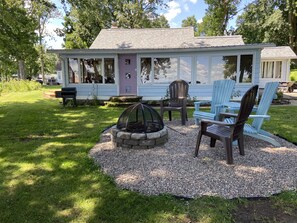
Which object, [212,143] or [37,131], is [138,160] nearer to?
[212,143]

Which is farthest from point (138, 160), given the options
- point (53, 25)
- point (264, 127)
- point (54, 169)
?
point (53, 25)

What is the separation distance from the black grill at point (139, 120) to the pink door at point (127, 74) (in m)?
7.17

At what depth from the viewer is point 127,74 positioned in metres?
11.9

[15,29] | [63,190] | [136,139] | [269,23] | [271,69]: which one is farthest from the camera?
[269,23]

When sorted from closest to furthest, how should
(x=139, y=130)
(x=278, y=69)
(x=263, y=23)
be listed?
(x=139, y=130), (x=278, y=69), (x=263, y=23)

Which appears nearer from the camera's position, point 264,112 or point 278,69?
point 264,112

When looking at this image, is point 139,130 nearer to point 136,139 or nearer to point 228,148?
point 136,139

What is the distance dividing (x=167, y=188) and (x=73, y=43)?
2659cm

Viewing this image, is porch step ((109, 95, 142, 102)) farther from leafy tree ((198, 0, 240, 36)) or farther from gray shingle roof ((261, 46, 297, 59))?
leafy tree ((198, 0, 240, 36))

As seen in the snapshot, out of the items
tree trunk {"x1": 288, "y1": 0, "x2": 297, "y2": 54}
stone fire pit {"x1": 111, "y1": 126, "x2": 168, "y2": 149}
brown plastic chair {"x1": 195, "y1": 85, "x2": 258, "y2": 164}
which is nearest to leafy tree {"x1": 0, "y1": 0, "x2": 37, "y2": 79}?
stone fire pit {"x1": 111, "y1": 126, "x2": 168, "y2": 149}

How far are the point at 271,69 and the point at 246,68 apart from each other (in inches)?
408

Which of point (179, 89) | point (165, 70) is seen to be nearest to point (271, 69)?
point (165, 70)

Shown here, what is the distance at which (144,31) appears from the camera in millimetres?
14719

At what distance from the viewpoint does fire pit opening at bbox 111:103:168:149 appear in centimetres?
442
